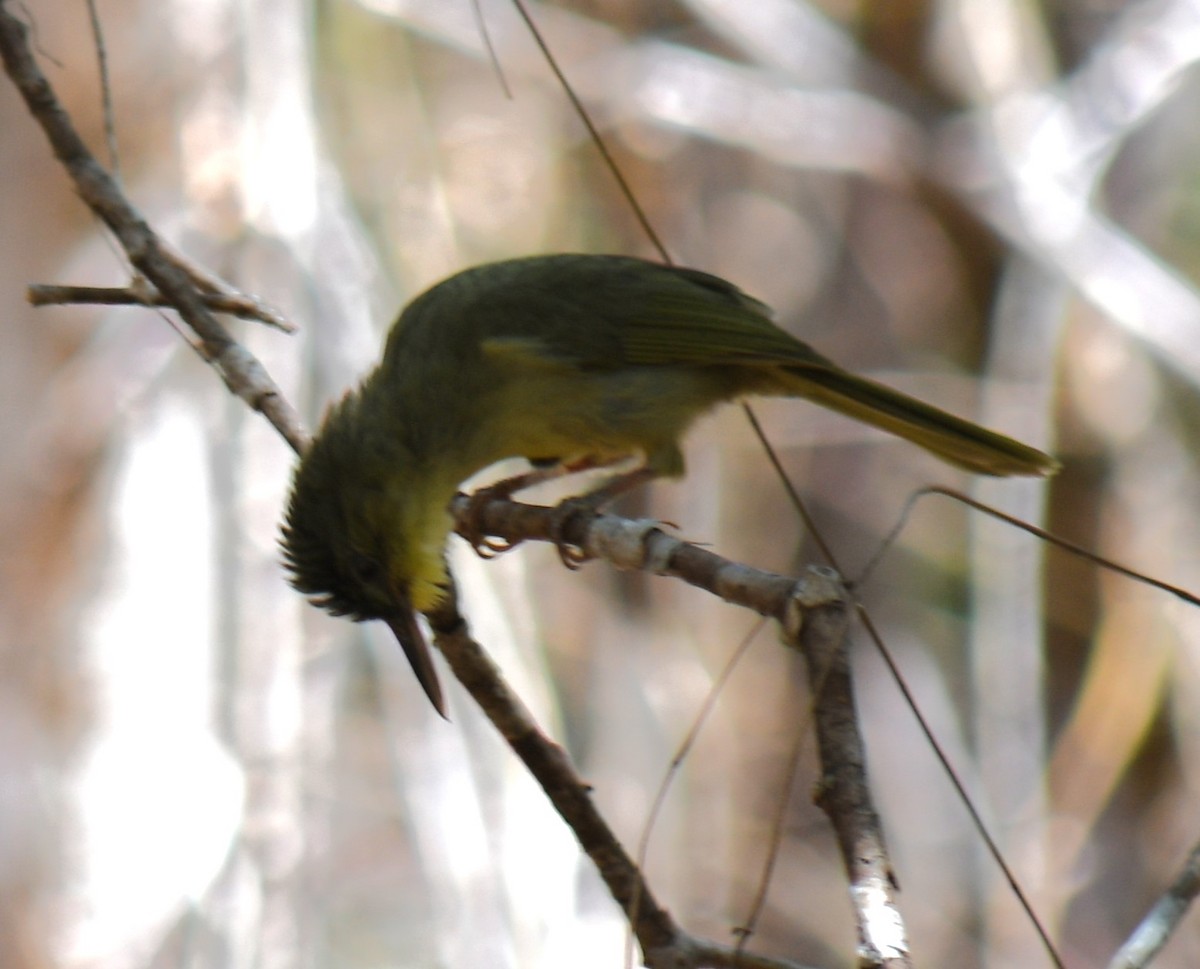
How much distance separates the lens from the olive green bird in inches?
120

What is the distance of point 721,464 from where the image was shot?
6328 millimetres

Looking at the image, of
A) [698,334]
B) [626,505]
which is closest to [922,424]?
[698,334]

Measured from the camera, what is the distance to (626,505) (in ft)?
20.7

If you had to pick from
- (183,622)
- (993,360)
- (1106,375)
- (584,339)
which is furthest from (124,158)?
(1106,375)

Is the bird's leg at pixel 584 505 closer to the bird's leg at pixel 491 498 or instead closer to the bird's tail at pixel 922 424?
the bird's leg at pixel 491 498

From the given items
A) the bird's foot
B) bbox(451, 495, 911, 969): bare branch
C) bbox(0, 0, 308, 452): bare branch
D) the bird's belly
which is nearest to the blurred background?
the bird's belly

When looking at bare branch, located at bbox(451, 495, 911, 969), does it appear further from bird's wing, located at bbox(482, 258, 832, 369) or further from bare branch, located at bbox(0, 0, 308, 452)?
bird's wing, located at bbox(482, 258, 832, 369)

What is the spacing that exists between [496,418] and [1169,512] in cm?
382

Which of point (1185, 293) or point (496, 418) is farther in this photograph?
point (1185, 293)

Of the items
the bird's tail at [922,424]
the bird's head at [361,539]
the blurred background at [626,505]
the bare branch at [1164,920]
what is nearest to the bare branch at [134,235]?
the bird's head at [361,539]

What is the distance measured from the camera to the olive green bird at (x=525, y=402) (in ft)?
10.0

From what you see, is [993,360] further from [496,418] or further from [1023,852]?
[496,418]

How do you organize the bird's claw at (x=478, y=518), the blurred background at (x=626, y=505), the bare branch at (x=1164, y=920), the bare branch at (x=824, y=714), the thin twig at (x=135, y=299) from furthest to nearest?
the blurred background at (x=626, y=505) < the bird's claw at (x=478, y=518) < the thin twig at (x=135, y=299) < the bare branch at (x=1164, y=920) < the bare branch at (x=824, y=714)

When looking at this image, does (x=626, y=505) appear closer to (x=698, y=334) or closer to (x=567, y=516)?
(x=698, y=334)
